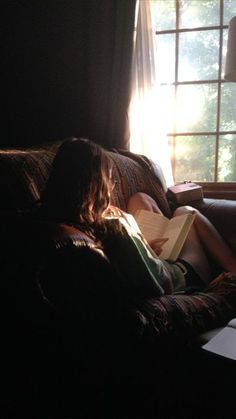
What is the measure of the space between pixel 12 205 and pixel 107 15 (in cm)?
162

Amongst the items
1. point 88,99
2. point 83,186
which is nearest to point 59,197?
point 83,186

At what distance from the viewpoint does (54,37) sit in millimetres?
2293

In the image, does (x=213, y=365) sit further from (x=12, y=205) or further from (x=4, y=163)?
(x=4, y=163)

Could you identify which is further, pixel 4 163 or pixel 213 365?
pixel 4 163

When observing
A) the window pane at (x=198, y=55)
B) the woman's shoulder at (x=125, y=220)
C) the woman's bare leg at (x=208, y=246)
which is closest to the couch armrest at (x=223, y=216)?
the woman's bare leg at (x=208, y=246)

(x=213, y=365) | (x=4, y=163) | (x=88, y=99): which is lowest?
(x=213, y=365)

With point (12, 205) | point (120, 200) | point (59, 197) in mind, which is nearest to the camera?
point (59, 197)

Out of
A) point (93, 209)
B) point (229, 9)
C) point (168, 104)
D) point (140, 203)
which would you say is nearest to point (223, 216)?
point (140, 203)

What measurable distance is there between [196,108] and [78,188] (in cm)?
192

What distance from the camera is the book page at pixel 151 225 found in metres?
1.54

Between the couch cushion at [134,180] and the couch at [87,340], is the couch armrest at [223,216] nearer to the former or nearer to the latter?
the couch cushion at [134,180]

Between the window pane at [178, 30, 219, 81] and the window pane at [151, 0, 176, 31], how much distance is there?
0.12 m

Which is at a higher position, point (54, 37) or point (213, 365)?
point (54, 37)

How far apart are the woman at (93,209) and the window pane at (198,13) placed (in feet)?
6.48
